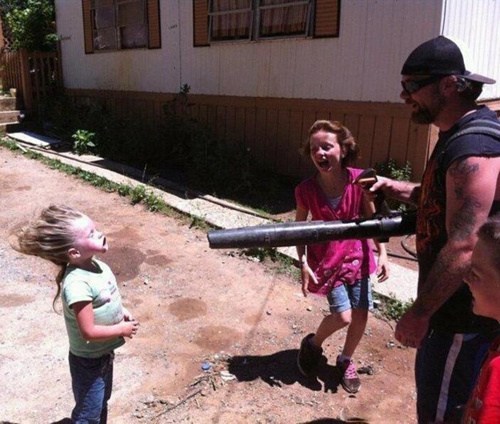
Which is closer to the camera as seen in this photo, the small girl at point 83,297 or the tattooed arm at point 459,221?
the tattooed arm at point 459,221

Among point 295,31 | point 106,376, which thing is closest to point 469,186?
point 106,376

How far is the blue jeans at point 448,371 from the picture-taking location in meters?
1.83

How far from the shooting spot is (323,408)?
3023mm

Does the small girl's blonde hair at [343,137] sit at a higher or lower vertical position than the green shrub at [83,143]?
higher

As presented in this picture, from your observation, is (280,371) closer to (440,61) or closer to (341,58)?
(440,61)

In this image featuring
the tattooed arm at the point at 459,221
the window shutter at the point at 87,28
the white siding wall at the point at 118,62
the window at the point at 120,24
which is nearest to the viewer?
the tattooed arm at the point at 459,221

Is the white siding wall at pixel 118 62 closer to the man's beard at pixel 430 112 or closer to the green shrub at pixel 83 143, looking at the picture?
the green shrub at pixel 83 143

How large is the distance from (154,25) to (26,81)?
14.3 feet

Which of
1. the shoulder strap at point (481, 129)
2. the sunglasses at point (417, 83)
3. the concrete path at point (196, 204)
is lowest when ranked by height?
the concrete path at point (196, 204)

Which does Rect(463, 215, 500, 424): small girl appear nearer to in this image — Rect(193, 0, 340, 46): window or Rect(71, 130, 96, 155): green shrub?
Rect(193, 0, 340, 46): window

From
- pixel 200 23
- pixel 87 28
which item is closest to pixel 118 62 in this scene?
pixel 87 28

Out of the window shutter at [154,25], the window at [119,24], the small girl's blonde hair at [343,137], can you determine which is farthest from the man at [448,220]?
the window at [119,24]

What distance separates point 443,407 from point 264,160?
6949mm

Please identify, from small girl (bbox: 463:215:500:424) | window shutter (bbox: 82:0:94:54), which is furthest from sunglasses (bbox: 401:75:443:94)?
window shutter (bbox: 82:0:94:54)
